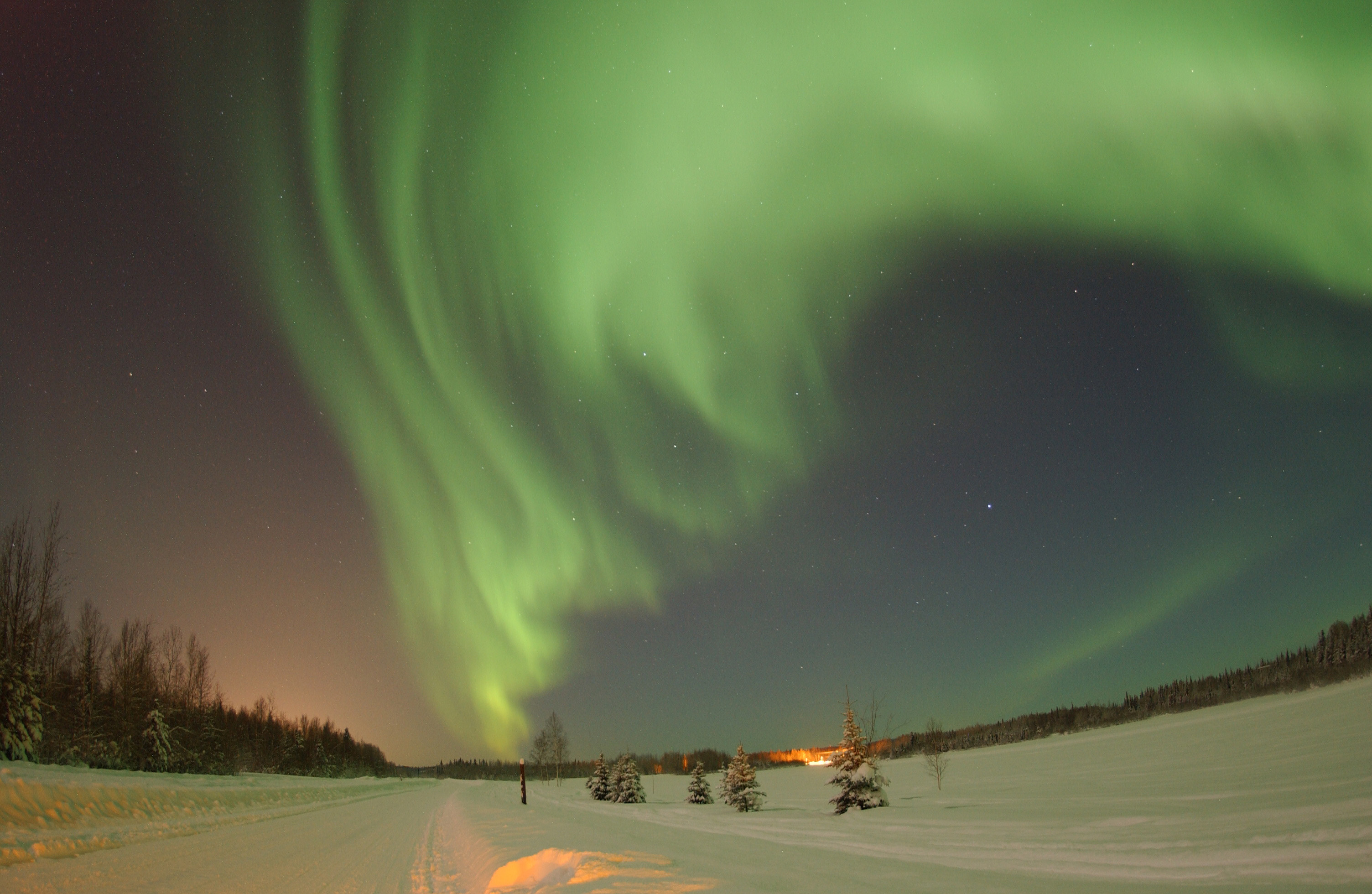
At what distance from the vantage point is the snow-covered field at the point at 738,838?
9156mm

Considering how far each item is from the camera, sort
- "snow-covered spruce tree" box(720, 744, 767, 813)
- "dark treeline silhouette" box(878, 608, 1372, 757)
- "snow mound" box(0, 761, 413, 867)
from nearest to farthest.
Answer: "snow mound" box(0, 761, 413, 867), "snow-covered spruce tree" box(720, 744, 767, 813), "dark treeline silhouette" box(878, 608, 1372, 757)

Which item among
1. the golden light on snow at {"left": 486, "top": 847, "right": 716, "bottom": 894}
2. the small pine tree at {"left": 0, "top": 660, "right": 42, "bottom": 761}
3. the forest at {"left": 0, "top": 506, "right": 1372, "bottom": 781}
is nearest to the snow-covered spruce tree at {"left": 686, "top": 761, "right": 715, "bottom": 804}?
the forest at {"left": 0, "top": 506, "right": 1372, "bottom": 781}

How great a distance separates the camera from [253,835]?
58.3 feet

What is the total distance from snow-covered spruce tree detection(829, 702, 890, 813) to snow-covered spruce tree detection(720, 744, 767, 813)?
5.16 meters

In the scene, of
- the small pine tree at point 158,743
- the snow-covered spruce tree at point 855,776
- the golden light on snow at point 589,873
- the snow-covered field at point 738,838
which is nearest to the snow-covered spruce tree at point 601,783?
the snow-covered field at point 738,838

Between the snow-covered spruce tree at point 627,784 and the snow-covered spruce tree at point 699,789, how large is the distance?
3.76 metres

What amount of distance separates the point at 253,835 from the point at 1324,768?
3501 centimetres

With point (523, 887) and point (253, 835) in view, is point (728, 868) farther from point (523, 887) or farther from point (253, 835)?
point (253, 835)

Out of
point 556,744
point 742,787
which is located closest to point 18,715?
point 742,787

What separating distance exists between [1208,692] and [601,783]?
149718 mm

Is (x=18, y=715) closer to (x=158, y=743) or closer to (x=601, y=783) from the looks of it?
(x=158, y=743)

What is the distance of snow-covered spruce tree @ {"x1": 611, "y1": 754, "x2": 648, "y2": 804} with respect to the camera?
4416 centimetres

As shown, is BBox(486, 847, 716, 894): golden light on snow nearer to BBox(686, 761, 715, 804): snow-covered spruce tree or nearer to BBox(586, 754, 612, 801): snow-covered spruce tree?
BBox(686, 761, 715, 804): snow-covered spruce tree

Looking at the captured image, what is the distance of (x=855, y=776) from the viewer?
28.2m
